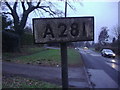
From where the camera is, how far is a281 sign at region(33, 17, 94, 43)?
11.0 feet

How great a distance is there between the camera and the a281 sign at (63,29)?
3.35 metres

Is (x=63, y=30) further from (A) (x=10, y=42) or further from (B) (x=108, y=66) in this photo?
(A) (x=10, y=42)

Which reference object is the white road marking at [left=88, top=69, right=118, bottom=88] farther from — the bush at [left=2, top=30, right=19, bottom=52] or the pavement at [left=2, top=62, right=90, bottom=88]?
the bush at [left=2, top=30, right=19, bottom=52]

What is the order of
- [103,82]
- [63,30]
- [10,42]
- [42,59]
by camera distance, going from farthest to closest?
[10,42]
[42,59]
[103,82]
[63,30]

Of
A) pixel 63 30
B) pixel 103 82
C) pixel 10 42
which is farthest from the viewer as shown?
pixel 10 42

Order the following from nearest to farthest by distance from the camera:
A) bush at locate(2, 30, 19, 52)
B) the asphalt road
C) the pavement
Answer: the pavement → the asphalt road → bush at locate(2, 30, 19, 52)

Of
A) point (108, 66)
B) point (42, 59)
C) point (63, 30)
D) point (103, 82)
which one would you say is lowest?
point (108, 66)

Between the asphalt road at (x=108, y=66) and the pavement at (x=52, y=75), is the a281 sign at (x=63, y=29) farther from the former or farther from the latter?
the asphalt road at (x=108, y=66)

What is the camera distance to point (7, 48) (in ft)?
96.6

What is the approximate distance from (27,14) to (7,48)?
21.8 ft

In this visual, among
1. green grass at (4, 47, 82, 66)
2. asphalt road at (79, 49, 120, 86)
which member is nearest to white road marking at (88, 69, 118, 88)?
asphalt road at (79, 49, 120, 86)

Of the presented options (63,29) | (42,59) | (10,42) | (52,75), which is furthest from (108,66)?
(10,42)

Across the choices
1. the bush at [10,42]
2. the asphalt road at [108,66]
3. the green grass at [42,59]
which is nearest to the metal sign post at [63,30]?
the asphalt road at [108,66]

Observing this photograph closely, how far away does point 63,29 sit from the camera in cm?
337
